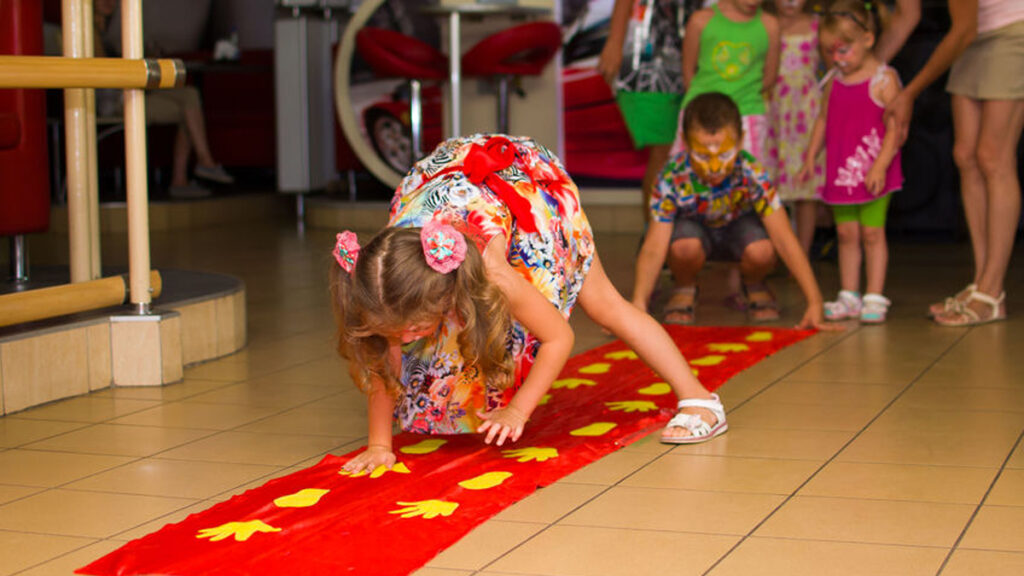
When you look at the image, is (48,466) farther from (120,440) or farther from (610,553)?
(610,553)

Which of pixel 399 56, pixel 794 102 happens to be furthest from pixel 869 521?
pixel 399 56

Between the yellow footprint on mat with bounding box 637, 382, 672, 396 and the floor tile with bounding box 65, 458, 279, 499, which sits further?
the yellow footprint on mat with bounding box 637, 382, 672, 396

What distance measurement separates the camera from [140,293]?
327 cm

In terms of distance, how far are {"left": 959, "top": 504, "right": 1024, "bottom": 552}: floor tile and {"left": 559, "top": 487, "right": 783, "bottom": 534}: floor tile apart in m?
0.32

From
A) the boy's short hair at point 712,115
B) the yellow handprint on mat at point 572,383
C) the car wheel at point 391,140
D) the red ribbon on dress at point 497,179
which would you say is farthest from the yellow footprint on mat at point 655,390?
the car wheel at point 391,140

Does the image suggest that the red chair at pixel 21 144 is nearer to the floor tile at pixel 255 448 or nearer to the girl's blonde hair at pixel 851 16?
the floor tile at pixel 255 448

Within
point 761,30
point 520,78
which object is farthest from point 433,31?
point 761,30

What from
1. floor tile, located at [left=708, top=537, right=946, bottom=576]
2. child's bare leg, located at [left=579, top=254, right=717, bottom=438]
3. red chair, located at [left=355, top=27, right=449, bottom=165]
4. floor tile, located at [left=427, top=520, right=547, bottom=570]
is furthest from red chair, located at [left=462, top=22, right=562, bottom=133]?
floor tile, located at [left=708, top=537, right=946, bottom=576]

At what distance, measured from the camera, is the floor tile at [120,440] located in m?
2.61

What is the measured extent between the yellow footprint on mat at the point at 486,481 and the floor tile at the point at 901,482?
21.3 inches

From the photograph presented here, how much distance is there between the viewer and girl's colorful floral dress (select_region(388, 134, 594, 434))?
2.38 m

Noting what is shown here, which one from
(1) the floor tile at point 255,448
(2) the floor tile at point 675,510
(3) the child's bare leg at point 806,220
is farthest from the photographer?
(3) the child's bare leg at point 806,220

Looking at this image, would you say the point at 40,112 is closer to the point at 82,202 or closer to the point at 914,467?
the point at 82,202

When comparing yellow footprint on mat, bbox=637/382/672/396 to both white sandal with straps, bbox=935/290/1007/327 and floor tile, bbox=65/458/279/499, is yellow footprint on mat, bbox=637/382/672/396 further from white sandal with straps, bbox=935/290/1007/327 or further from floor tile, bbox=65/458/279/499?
white sandal with straps, bbox=935/290/1007/327
